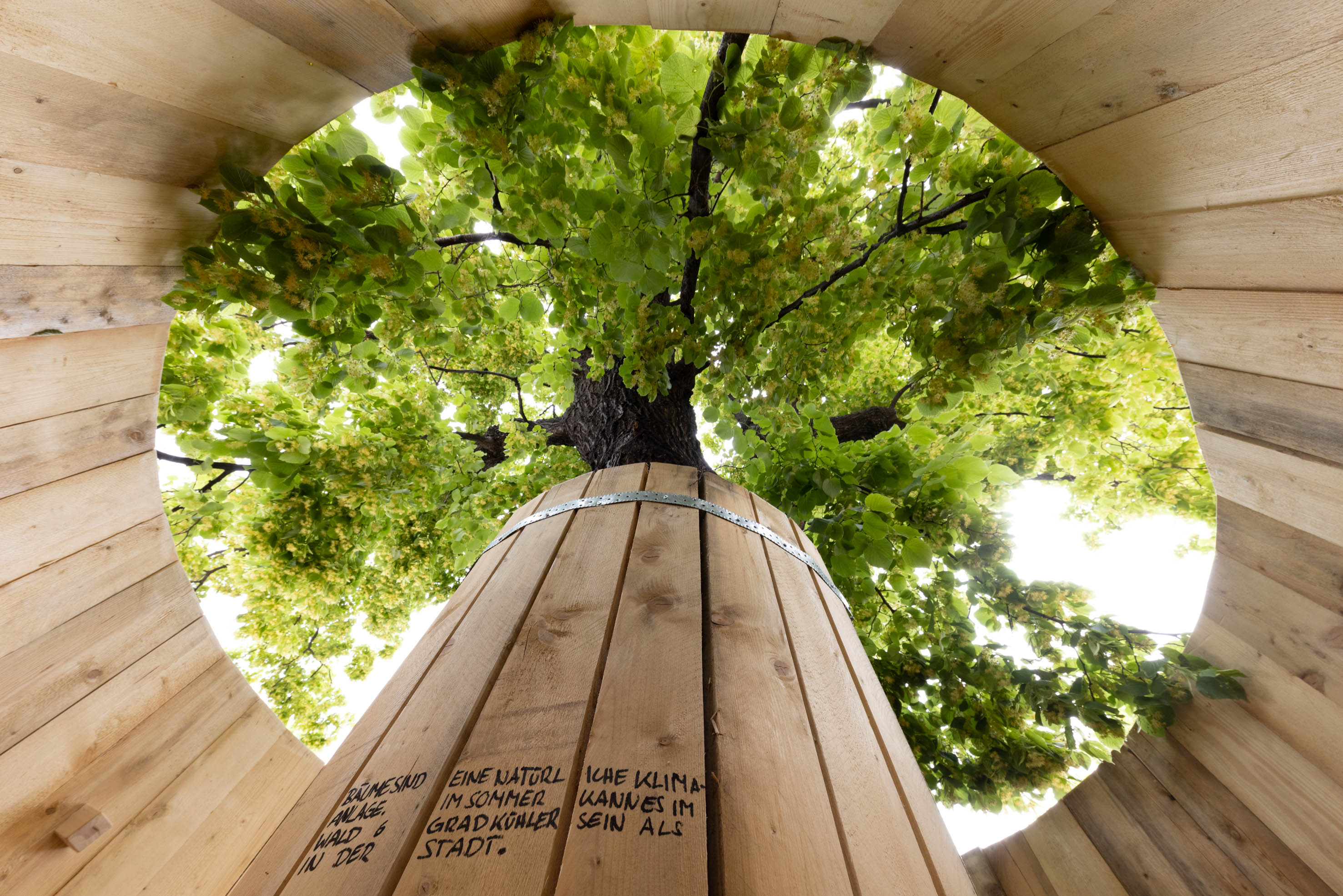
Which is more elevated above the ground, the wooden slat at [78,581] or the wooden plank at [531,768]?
the wooden plank at [531,768]

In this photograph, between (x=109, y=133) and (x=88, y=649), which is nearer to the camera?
(x=109, y=133)

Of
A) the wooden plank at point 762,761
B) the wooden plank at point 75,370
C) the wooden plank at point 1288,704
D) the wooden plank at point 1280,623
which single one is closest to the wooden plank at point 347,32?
the wooden plank at point 75,370

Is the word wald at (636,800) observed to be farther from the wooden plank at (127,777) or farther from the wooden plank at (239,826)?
the wooden plank at (239,826)

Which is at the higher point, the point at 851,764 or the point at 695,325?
the point at 695,325

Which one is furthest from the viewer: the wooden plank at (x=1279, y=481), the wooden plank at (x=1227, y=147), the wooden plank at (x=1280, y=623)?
the wooden plank at (x=1280, y=623)

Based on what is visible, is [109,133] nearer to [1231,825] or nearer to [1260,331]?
[1260,331]

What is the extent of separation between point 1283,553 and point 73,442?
11.2 ft

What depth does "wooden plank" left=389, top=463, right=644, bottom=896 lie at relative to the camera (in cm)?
72

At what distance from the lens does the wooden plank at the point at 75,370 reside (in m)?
1.30

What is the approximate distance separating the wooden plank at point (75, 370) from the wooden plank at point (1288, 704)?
10.9 feet

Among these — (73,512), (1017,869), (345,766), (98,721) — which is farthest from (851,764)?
(98,721)

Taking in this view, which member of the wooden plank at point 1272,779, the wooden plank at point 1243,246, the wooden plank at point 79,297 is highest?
the wooden plank at point 1243,246

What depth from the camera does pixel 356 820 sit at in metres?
0.83

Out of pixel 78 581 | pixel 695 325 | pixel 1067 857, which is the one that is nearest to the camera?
pixel 78 581
